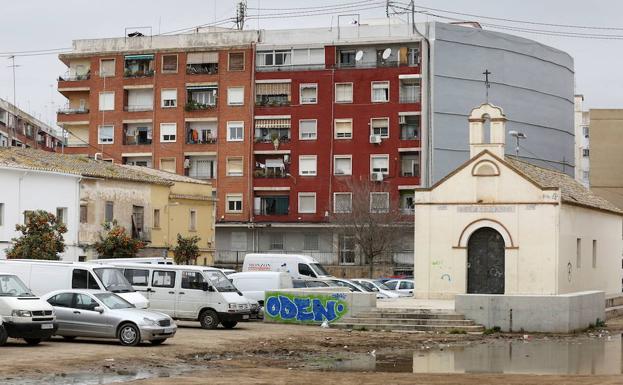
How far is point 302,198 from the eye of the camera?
261 ft

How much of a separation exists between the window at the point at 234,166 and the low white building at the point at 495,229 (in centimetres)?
3955

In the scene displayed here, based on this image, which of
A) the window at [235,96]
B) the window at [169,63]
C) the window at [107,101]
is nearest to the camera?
the window at [235,96]

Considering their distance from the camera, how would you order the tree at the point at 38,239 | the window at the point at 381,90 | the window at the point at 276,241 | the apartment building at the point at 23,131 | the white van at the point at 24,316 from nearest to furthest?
the white van at the point at 24,316
the tree at the point at 38,239
the window at the point at 381,90
the window at the point at 276,241
the apartment building at the point at 23,131

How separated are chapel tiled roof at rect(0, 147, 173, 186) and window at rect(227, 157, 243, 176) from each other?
19.0 meters

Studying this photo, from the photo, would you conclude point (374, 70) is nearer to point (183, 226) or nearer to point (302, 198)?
point (302, 198)

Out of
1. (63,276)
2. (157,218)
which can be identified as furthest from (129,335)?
(157,218)

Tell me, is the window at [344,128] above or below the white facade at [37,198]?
above

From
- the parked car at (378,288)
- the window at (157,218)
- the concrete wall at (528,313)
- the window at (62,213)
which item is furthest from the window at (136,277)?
the window at (157,218)

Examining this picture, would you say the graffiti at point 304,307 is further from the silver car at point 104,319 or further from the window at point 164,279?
the silver car at point 104,319

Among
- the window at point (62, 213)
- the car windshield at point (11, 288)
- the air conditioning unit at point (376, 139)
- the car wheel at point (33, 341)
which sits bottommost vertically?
the car wheel at point (33, 341)

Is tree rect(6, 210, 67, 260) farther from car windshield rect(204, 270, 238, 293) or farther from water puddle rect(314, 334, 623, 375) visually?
water puddle rect(314, 334, 623, 375)

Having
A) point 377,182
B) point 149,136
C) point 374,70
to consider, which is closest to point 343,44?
point 374,70

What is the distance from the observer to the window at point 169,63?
269ft

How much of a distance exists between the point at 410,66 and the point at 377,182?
8.29 meters
